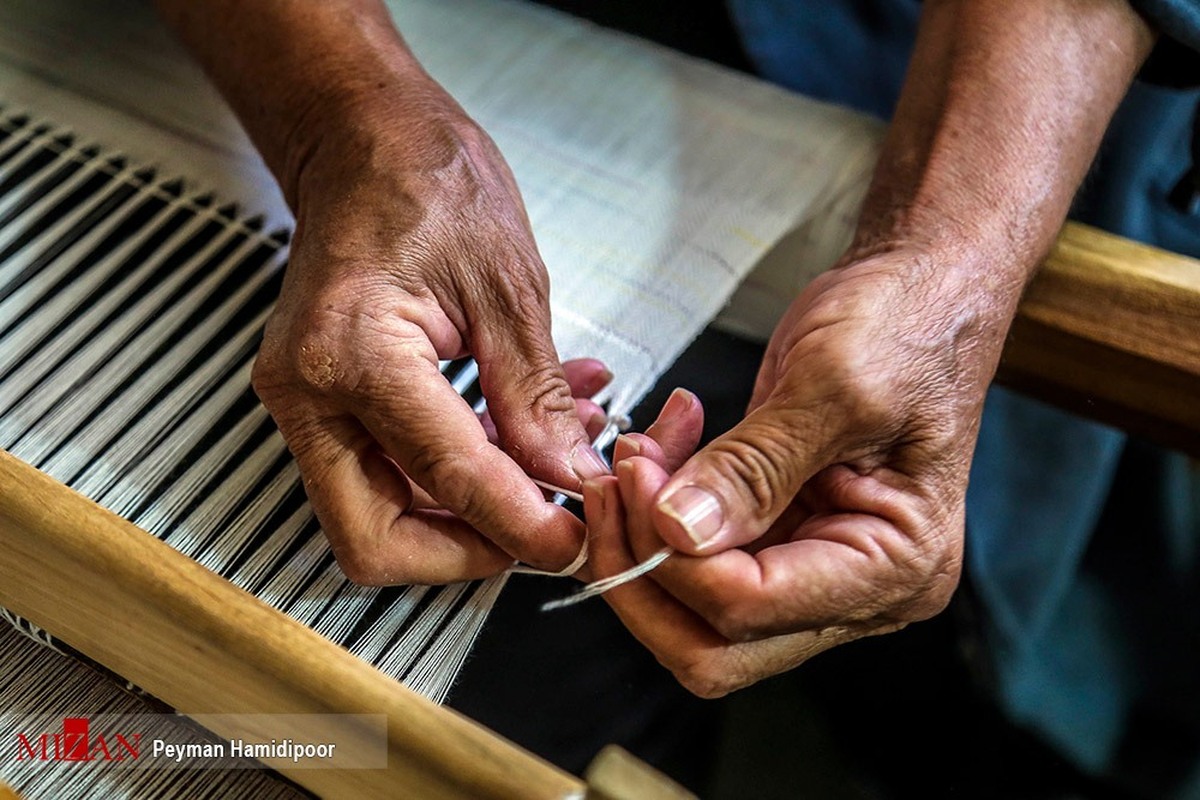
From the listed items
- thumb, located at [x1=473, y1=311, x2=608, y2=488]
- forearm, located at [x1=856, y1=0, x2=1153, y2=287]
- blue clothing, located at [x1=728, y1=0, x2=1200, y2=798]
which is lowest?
blue clothing, located at [x1=728, y1=0, x2=1200, y2=798]

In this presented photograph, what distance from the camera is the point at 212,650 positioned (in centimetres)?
54

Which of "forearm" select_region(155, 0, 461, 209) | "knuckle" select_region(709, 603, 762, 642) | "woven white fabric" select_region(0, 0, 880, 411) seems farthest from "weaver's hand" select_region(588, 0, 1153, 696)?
"forearm" select_region(155, 0, 461, 209)

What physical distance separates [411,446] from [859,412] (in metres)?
0.25

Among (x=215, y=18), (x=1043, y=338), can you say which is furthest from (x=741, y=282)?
(x=215, y=18)

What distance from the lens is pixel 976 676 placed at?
2.89 ft

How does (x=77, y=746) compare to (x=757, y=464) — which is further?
(x=77, y=746)

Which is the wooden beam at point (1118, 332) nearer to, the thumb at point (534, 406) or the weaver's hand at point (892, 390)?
the weaver's hand at point (892, 390)

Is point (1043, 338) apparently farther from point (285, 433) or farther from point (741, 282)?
point (285, 433)

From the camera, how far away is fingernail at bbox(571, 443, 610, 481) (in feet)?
2.04

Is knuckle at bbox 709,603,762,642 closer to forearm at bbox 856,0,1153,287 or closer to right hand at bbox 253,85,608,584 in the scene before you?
right hand at bbox 253,85,608,584

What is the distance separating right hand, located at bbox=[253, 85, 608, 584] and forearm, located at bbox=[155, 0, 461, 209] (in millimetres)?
35

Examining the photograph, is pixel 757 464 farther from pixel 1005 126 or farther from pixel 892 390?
pixel 1005 126

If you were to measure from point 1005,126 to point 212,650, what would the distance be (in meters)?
0.60

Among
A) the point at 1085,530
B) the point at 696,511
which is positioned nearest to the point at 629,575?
the point at 696,511
